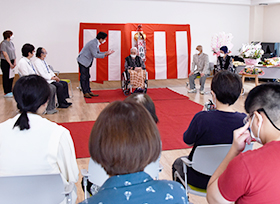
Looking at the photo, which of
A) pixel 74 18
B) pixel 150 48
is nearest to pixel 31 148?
pixel 150 48

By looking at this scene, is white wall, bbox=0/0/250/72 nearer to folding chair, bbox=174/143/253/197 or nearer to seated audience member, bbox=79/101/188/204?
folding chair, bbox=174/143/253/197

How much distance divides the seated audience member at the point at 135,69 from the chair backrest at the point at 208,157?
5570 mm

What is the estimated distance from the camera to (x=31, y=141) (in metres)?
1.73

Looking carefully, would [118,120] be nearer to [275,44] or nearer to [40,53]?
[40,53]

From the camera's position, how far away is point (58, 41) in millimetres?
9336

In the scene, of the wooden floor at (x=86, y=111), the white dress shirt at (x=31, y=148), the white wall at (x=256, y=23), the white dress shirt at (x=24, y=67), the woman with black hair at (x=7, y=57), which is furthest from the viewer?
the white wall at (x=256, y=23)

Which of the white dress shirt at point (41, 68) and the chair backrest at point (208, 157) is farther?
the white dress shirt at point (41, 68)

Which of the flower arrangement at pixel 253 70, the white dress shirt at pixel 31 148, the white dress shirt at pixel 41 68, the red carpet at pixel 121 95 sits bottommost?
the red carpet at pixel 121 95

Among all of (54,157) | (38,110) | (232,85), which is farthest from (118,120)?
(232,85)

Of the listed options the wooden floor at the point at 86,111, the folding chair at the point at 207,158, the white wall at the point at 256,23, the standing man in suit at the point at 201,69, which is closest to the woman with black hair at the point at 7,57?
the wooden floor at the point at 86,111

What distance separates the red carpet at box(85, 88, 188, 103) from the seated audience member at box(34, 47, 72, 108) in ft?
2.25

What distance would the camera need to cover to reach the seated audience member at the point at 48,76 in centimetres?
576

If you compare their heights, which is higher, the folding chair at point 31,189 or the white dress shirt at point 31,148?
the white dress shirt at point 31,148

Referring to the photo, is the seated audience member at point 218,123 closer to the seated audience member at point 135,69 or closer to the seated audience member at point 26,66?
the seated audience member at point 26,66
